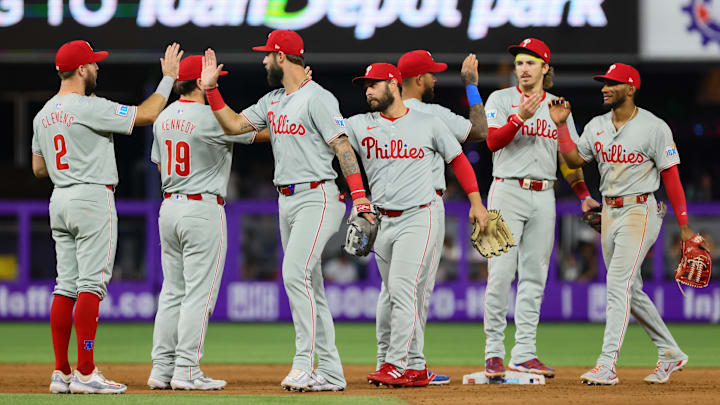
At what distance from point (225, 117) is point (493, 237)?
190 cm

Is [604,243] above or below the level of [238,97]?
below

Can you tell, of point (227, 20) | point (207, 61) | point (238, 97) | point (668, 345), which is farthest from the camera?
point (238, 97)

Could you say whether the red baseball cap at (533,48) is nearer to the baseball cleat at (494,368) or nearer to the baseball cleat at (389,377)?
the baseball cleat at (494,368)

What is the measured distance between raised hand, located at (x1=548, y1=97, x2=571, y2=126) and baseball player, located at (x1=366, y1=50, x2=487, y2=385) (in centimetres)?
59

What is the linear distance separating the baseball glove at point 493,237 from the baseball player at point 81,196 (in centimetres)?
221

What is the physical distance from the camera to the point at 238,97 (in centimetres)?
1783

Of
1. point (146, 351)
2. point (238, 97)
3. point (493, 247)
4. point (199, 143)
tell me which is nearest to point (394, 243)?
point (493, 247)

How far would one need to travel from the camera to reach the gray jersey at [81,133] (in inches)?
270

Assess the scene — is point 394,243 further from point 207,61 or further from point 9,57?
point 9,57

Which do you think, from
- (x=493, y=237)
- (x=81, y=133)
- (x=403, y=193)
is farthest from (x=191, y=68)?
(x=493, y=237)

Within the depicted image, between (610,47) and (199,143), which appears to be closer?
(199,143)

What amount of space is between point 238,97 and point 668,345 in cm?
1147

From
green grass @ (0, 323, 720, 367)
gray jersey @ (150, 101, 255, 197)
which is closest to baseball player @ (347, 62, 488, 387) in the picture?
gray jersey @ (150, 101, 255, 197)

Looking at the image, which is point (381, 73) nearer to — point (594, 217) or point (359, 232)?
point (359, 232)
